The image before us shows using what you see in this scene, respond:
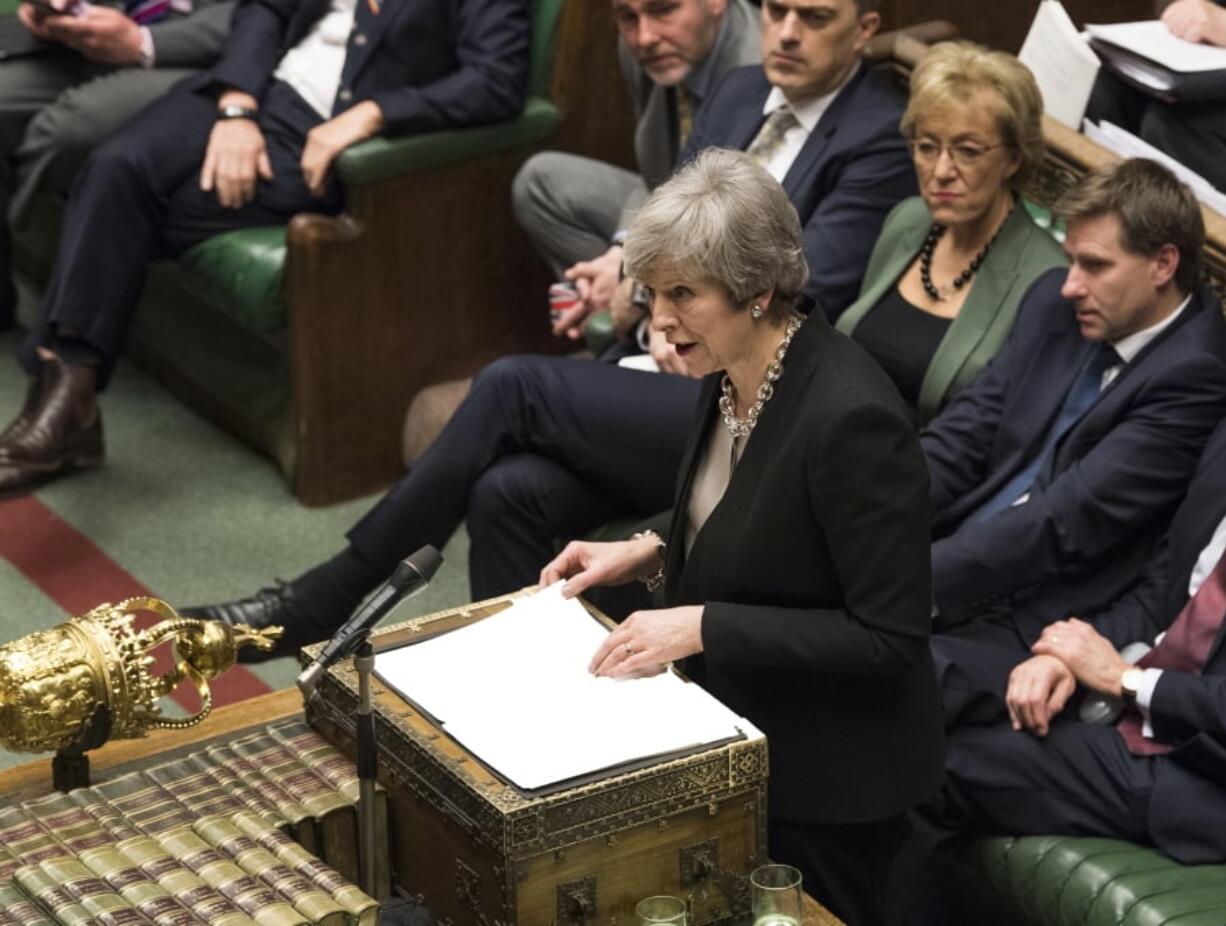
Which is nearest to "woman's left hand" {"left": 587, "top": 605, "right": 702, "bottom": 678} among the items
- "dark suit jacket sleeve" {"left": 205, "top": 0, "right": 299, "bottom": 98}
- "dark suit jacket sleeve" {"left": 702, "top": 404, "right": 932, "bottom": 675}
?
"dark suit jacket sleeve" {"left": 702, "top": 404, "right": 932, "bottom": 675}

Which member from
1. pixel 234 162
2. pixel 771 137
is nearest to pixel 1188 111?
pixel 771 137

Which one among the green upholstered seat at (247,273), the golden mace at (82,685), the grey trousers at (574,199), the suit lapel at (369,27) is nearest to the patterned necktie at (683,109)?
the grey trousers at (574,199)

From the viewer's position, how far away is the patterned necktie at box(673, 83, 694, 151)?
4461mm

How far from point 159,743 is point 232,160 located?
206 cm

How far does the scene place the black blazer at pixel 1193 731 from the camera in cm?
294

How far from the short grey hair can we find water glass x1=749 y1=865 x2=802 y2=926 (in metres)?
0.68

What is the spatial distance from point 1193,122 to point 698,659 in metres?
1.71

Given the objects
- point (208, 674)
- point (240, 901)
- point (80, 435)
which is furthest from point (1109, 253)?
point (80, 435)

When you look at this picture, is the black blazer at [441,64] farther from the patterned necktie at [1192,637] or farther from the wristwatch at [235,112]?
the patterned necktie at [1192,637]

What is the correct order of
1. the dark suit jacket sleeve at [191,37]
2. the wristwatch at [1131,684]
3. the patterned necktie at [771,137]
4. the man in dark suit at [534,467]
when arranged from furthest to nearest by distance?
the dark suit jacket sleeve at [191,37]
the patterned necktie at [771,137]
the man in dark suit at [534,467]
the wristwatch at [1131,684]

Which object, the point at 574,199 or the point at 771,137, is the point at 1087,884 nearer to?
the point at 771,137

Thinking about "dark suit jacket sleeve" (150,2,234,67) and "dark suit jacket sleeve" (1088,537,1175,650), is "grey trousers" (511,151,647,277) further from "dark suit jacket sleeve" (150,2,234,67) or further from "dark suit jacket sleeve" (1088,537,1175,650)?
"dark suit jacket sleeve" (1088,537,1175,650)

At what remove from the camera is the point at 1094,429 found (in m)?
3.37

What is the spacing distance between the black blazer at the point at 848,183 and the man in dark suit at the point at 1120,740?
3.01 feet
